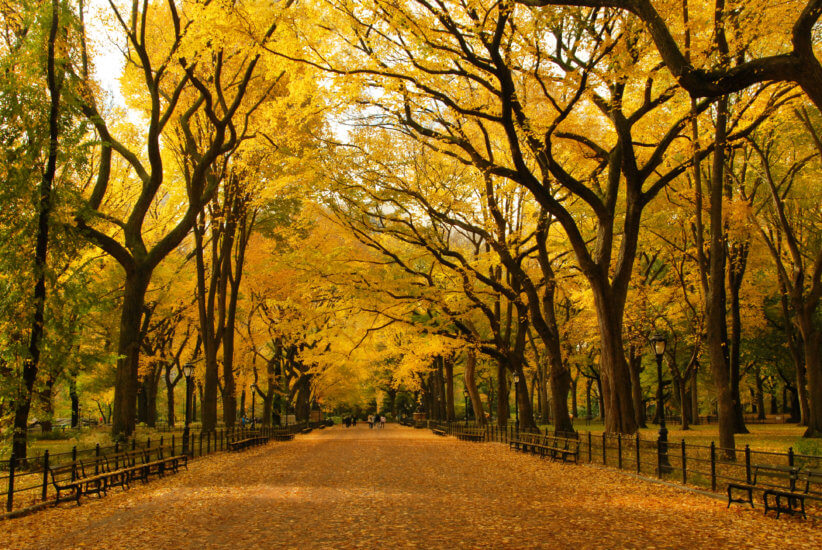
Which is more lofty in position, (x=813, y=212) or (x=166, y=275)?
(x=813, y=212)

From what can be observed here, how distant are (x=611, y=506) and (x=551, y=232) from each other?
25.0 metres

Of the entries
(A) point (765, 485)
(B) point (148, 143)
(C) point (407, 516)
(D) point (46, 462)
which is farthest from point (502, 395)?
(D) point (46, 462)

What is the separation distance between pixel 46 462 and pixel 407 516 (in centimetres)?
632

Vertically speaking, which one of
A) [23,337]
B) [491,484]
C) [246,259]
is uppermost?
[246,259]

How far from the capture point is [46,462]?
428 inches

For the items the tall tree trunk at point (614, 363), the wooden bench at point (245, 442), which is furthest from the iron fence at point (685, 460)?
the wooden bench at point (245, 442)

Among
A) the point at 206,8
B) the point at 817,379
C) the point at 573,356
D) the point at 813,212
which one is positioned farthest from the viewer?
the point at 573,356

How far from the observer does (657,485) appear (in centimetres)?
1277

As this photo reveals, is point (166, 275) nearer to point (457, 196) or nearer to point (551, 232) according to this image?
point (457, 196)

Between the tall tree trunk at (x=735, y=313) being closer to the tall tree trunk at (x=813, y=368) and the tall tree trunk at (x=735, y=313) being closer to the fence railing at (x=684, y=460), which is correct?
the tall tree trunk at (x=813, y=368)

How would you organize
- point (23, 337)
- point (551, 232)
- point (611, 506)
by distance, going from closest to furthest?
point (611, 506), point (23, 337), point (551, 232)

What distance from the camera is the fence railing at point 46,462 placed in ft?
34.6

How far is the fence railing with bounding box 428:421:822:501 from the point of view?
11.2 metres

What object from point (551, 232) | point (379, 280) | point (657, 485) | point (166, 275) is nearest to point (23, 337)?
point (657, 485)
